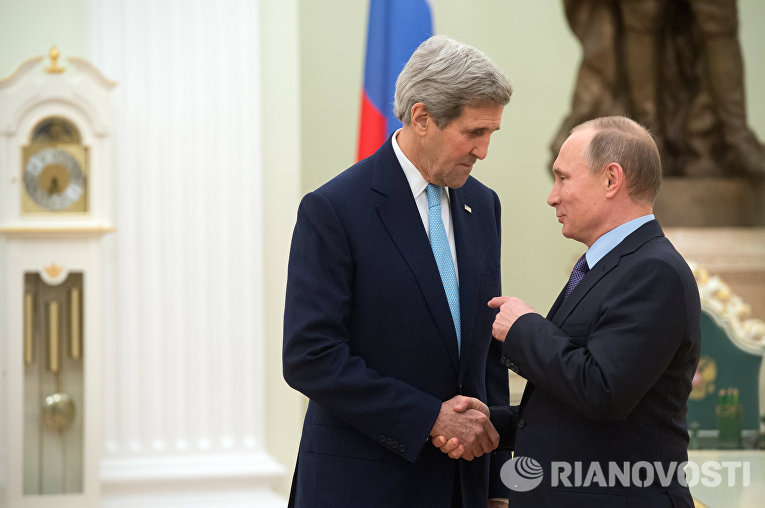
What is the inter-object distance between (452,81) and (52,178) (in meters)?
2.66

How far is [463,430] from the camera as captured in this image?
191 cm

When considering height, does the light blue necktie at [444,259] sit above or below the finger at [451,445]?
above

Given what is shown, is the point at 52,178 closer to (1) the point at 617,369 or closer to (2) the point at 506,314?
(2) the point at 506,314

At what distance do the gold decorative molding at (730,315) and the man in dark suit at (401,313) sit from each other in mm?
3084

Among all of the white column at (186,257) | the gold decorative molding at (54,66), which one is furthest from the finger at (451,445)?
the gold decorative molding at (54,66)

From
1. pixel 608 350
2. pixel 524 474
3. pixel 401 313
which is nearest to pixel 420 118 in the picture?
pixel 401 313

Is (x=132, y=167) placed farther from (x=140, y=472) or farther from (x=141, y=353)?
(x=140, y=472)

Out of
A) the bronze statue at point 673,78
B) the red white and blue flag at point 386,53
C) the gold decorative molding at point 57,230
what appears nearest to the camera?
the gold decorative molding at point 57,230

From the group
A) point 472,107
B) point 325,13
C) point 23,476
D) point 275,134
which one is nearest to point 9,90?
point 275,134

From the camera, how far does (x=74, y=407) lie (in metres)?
4.06

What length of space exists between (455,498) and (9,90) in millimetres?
3047

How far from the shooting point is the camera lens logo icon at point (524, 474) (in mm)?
1810

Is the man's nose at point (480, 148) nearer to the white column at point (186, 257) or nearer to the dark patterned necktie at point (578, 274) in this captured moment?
the dark patterned necktie at point (578, 274)

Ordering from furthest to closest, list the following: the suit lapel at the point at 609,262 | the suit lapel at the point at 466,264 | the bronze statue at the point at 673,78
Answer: the bronze statue at the point at 673,78, the suit lapel at the point at 466,264, the suit lapel at the point at 609,262
